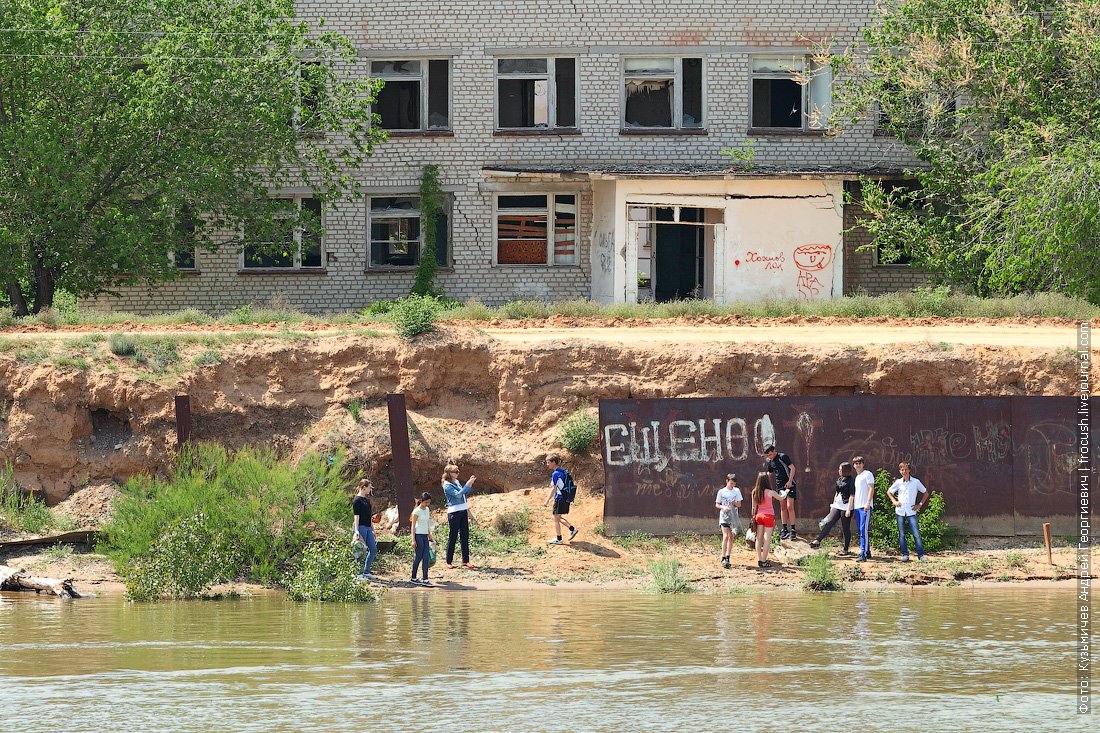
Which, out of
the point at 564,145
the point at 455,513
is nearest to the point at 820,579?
the point at 455,513

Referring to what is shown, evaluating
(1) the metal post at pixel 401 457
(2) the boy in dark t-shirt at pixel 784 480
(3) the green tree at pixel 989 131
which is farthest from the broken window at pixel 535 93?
(2) the boy in dark t-shirt at pixel 784 480

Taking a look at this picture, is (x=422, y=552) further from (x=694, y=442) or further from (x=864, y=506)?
(x=864, y=506)

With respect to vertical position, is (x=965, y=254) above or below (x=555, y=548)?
above

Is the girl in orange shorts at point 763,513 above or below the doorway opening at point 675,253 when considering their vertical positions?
below

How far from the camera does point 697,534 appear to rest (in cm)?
2100

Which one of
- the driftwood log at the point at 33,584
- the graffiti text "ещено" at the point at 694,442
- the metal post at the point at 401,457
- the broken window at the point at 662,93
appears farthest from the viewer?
the broken window at the point at 662,93

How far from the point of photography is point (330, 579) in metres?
18.0

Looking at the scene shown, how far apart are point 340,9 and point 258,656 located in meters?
22.1

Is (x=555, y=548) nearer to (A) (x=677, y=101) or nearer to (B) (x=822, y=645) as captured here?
(B) (x=822, y=645)

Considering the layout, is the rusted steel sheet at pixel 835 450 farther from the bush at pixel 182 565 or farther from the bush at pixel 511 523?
the bush at pixel 182 565

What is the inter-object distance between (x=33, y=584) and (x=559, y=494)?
6.92 m

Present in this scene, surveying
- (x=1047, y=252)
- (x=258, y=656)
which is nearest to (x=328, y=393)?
(x=258, y=656)

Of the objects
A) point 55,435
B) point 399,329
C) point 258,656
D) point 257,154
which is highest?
point 257,154

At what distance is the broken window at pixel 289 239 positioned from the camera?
3064cm
